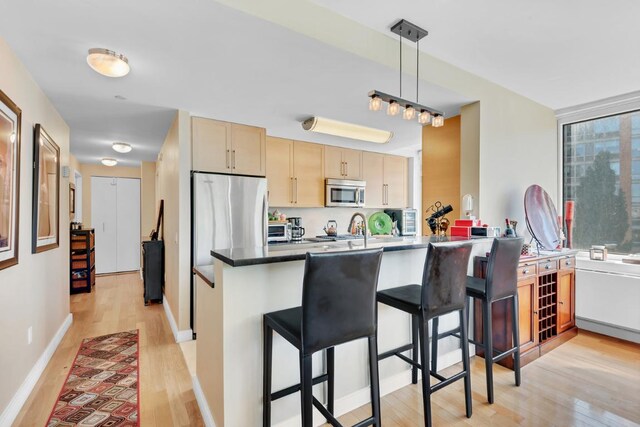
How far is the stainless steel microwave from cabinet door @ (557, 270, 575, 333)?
2.70 metres

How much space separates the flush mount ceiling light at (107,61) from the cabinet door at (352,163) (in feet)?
11.0

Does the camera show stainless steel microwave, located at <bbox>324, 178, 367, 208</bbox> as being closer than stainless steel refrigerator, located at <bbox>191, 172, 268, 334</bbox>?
No

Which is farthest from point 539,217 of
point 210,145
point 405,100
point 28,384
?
point 28,384

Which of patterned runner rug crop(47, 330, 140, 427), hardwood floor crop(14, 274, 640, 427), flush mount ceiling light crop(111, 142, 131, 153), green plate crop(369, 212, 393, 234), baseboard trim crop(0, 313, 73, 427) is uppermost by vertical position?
flush mount ceiling light crop(111, 142, 131, 153)

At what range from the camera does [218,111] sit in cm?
316

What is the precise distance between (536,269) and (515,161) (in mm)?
1146

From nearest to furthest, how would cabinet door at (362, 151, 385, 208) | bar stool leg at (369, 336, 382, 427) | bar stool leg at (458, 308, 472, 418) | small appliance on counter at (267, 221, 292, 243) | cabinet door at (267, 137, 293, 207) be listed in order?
1. bar stool leg at (369, 336, 382, 427)
2. bar stool leg at (458, 308, 472, 418)
3. small appliance on counter at (267, 221, 292, 243)
4. cabinet door at (267, 137, 293, 207)
5. cabinet door at (362, 151, 385, 208)

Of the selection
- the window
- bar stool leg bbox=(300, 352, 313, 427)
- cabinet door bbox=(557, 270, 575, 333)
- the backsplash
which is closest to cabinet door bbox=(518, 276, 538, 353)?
cabinet door bbox=(557, 270, 575, 333)

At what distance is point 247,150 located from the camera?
3578 mm

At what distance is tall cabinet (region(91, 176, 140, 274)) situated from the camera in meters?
6.34

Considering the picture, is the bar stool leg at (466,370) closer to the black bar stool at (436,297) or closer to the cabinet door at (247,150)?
the black bar stool at (436,297)

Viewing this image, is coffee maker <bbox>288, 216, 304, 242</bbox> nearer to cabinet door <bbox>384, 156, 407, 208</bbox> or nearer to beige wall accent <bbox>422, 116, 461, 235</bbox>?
cabinet door <bbox>384, 156, 407, 208</bbox>

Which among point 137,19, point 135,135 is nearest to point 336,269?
point 137,19

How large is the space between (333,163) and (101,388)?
378 cm
